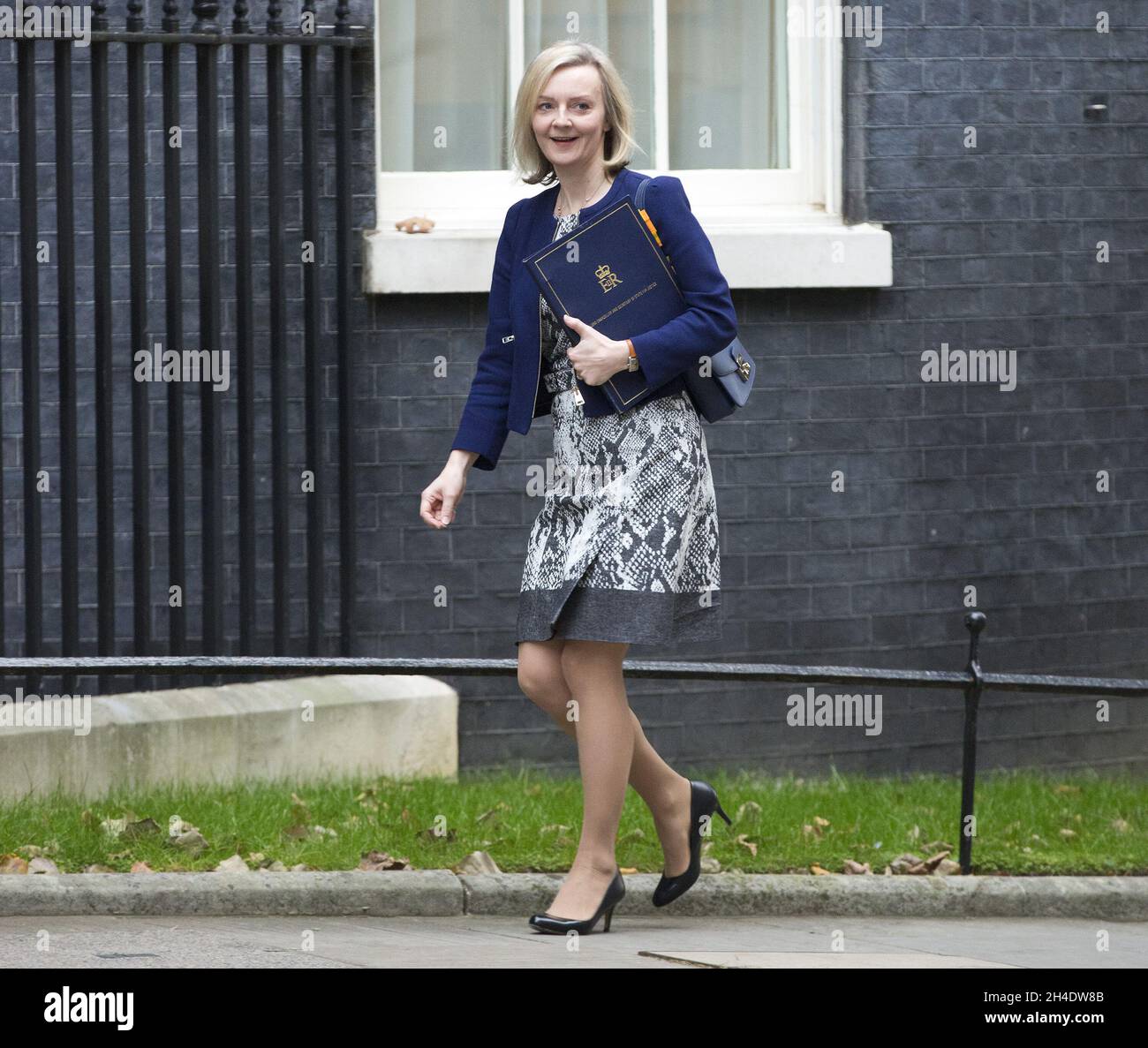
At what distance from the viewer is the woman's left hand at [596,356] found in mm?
4418

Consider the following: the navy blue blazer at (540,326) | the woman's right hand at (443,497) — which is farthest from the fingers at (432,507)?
the navy blue blazer at (540,326)

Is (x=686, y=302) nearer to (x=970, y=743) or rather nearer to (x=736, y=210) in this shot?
(x=970, y=743)

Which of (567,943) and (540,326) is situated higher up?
(540,326)

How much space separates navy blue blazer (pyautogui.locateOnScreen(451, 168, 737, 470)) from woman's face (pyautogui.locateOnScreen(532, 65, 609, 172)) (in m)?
0.13

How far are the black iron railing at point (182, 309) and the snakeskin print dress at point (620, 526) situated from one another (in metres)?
2.45

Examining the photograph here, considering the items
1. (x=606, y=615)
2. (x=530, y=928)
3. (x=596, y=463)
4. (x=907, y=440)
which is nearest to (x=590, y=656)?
(x=606, y=615)

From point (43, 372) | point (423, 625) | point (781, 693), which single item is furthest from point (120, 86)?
point (781, 693)

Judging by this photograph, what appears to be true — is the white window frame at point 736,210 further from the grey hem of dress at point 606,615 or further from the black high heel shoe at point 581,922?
the black high heel shoe at point 581,922

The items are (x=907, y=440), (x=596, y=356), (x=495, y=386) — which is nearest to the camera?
(x=596, y=356)

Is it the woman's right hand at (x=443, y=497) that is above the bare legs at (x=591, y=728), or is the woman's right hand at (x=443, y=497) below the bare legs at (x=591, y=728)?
above

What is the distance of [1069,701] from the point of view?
8.10 metres

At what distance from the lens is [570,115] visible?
457 centimetres

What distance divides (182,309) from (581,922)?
3.21m

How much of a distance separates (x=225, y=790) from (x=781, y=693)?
238 cm
